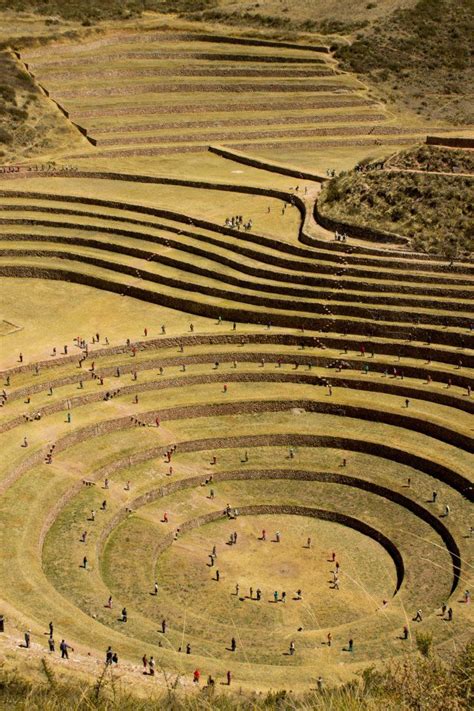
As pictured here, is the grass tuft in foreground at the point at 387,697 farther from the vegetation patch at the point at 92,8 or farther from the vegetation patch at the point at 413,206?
the vegetation patch at the point at 92,8

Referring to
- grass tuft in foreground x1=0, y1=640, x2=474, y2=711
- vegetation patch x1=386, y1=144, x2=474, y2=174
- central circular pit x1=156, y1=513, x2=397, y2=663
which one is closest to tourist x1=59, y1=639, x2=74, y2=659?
central circular pit x1=156, y1=513, x2=397, y2=663

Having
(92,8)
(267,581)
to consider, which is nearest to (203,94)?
(92,8)

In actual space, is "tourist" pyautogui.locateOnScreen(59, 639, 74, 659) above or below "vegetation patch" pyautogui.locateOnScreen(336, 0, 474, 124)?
below

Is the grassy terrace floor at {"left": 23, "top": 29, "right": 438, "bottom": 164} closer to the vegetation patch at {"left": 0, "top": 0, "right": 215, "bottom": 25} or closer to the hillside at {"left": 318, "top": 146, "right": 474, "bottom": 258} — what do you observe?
the vegetation patch at {"left": 0, "top": 0, "right": 215, "bottom": 25}

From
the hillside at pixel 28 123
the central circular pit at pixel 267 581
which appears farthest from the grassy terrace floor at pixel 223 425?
the hillside at pixel 28 123

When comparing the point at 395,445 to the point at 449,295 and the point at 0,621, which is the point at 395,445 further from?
the point at 0,621

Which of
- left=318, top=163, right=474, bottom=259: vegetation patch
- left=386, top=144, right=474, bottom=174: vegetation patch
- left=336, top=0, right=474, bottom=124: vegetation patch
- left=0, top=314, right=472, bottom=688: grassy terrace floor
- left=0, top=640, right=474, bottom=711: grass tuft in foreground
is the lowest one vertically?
left=0, top=314, right=472, bottom=688: grassy terrace floor

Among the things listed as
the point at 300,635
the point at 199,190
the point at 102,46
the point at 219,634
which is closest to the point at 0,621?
the point at 219,634
